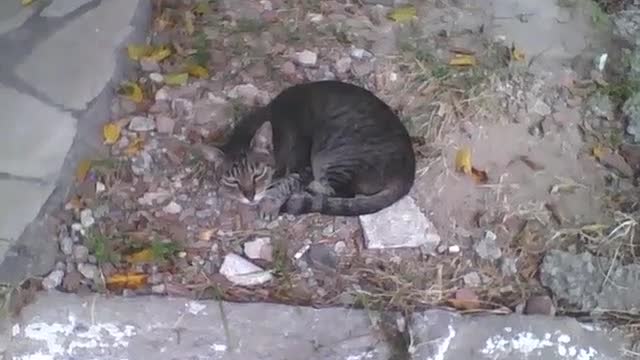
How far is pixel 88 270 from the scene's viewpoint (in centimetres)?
366

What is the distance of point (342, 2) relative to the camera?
463 centimetres

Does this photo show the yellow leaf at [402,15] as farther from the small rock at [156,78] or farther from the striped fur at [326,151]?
the small rock at [156,78]

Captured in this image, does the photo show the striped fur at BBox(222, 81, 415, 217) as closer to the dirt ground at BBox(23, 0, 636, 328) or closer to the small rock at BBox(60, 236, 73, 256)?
the dirt ground at BBox(23, 0, 636, 328)

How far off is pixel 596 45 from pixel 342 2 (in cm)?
104

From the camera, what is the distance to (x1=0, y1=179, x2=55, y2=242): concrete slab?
3619 millimetres

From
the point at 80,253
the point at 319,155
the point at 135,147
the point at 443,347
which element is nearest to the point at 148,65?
the point at 135,147

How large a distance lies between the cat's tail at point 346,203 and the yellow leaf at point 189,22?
3.03 feet

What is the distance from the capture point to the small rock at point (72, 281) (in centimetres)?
361

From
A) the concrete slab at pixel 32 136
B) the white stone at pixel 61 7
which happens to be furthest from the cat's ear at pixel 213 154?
the white stone at pixel 61 7

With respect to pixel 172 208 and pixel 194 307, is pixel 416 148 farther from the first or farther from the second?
pixel 194 307

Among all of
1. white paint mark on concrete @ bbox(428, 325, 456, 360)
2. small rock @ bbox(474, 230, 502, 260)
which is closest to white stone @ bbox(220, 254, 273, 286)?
white paint mark on concrete @ bbox(428, 325, 456, 360)

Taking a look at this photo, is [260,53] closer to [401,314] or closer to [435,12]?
[435,12]

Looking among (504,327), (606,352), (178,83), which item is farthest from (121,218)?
(606,352)

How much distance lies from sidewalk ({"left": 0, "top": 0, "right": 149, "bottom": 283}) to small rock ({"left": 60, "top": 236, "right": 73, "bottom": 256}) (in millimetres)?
28
